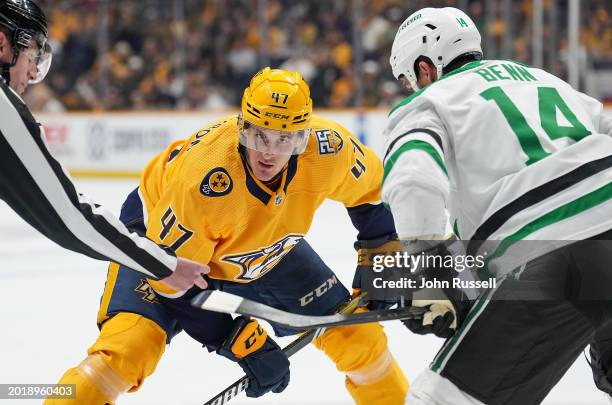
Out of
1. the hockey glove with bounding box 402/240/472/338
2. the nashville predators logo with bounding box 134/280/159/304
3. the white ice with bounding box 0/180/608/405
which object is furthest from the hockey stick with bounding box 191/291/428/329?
the white ice with bounding box 0/180/608/405

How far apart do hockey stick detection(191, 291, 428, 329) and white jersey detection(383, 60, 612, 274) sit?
26cm

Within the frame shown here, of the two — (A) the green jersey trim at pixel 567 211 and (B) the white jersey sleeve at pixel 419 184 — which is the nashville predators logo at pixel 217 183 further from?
(A) the green jersey trim at pixel 567 211

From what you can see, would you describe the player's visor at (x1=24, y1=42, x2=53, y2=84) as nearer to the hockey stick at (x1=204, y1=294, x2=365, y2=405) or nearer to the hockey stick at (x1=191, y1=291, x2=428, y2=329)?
the hockey stick at (x1=191, y1=291, x2=428, y2=329)

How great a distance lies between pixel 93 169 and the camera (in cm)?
980

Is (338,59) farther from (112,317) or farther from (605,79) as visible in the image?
(112,317)

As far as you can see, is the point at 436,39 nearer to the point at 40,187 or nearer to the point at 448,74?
the point at 448,74

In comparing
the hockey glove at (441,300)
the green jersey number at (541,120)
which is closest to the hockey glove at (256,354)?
the hockey glove at (441,300)

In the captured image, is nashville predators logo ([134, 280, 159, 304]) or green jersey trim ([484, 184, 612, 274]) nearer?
green jersey trim ([484, 184, 612, 274])

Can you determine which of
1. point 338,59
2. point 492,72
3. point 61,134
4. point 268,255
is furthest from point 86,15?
point 492,72

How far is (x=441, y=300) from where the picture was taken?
6.06 feet

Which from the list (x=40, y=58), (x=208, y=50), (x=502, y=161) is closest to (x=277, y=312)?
(x=502, y=161)

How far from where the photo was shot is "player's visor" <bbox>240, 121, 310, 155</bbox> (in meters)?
2.36

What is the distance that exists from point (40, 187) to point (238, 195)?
66 centimetres

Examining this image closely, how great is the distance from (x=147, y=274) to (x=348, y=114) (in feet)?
23.3
